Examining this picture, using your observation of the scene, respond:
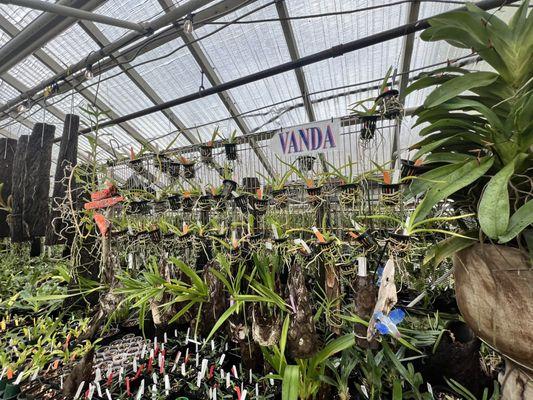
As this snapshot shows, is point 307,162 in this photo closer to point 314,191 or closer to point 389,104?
point 314,191

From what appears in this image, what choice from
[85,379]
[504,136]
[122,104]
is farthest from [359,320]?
[122,104]

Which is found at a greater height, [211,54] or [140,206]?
[211,54]

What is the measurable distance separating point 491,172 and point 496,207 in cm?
21

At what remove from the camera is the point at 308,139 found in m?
0.91

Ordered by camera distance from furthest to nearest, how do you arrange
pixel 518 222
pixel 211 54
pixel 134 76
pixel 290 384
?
1. pixel 134 76
2. pixel 211 54
3. pixel 290 384
4. pixel 518 222

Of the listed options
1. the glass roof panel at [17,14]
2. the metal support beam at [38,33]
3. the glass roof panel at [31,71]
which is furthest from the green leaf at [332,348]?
the glass roof panel at [31,71]

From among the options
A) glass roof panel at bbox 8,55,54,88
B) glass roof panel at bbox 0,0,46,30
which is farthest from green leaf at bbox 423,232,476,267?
glass roof panel at bbox 8,55,54,88

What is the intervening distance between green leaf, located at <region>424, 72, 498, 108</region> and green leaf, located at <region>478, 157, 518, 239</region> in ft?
0.66

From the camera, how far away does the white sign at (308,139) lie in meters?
0.87

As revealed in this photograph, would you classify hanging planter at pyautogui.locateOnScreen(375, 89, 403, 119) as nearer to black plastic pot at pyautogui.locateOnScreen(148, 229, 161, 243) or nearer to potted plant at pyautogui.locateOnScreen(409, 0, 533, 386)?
potted plant at pyautogui.locateOnScreen(409, 0, 533, 386)

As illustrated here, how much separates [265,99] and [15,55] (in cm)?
190

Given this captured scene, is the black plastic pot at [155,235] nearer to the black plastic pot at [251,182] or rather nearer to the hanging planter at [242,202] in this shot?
the hanging planter at [242,202]

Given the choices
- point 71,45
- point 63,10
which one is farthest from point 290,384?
point 71,45

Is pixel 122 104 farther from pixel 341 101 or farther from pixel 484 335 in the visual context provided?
pixel 484 335
